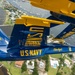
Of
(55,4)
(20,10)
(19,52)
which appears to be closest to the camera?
(55,4)

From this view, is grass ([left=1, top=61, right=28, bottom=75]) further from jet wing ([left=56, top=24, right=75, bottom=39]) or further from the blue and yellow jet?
jet wing ([left=56, top=24, right=75, bottom=39])

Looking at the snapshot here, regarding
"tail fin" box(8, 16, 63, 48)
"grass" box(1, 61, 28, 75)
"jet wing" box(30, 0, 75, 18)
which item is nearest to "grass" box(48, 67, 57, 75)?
"grass" box(1, 61, 28, 75)

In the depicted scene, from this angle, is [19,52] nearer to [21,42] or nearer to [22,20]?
[21,42]

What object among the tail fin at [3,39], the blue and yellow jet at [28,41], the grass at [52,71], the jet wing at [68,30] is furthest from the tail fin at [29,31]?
the grass at [52,71]

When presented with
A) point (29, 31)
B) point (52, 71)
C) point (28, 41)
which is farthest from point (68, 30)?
point (52, 71)

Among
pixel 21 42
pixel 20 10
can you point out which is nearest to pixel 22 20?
pixel 21 42

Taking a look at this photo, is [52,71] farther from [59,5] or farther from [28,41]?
[59,5]

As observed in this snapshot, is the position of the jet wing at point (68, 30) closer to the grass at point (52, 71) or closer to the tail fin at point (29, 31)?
the tail fin at point (29, 31)
